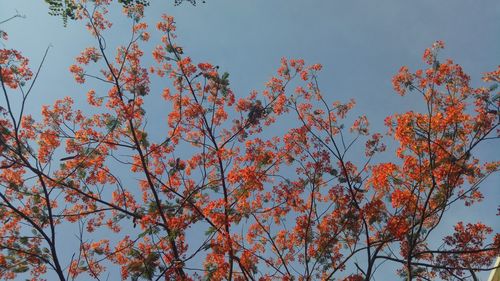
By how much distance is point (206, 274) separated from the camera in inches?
448

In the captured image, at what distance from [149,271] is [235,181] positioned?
3.24m

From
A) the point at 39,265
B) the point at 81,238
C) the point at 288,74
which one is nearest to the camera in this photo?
the point at 81,238

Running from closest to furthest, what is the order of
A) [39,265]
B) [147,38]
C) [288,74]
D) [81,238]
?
[81,238] < [39,265] < [147,38] < [288,74]

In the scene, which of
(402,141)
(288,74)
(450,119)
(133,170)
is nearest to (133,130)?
(133,170)

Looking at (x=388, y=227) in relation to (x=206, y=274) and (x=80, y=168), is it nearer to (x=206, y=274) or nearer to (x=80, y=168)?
(x=206, y=274)

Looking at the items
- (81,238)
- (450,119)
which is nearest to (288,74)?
(450,119)

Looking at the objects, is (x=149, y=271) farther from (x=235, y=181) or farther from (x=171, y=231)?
(x=235, y=181)

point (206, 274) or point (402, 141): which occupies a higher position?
point (402, 141)

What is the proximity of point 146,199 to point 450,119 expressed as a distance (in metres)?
8.80

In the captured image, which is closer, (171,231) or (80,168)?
(171,231)

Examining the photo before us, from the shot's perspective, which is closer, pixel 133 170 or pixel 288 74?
pixel 133 170

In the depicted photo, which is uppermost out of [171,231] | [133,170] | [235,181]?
[133,170]

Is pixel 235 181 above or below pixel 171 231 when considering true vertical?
above

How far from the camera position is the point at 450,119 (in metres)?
10.5
